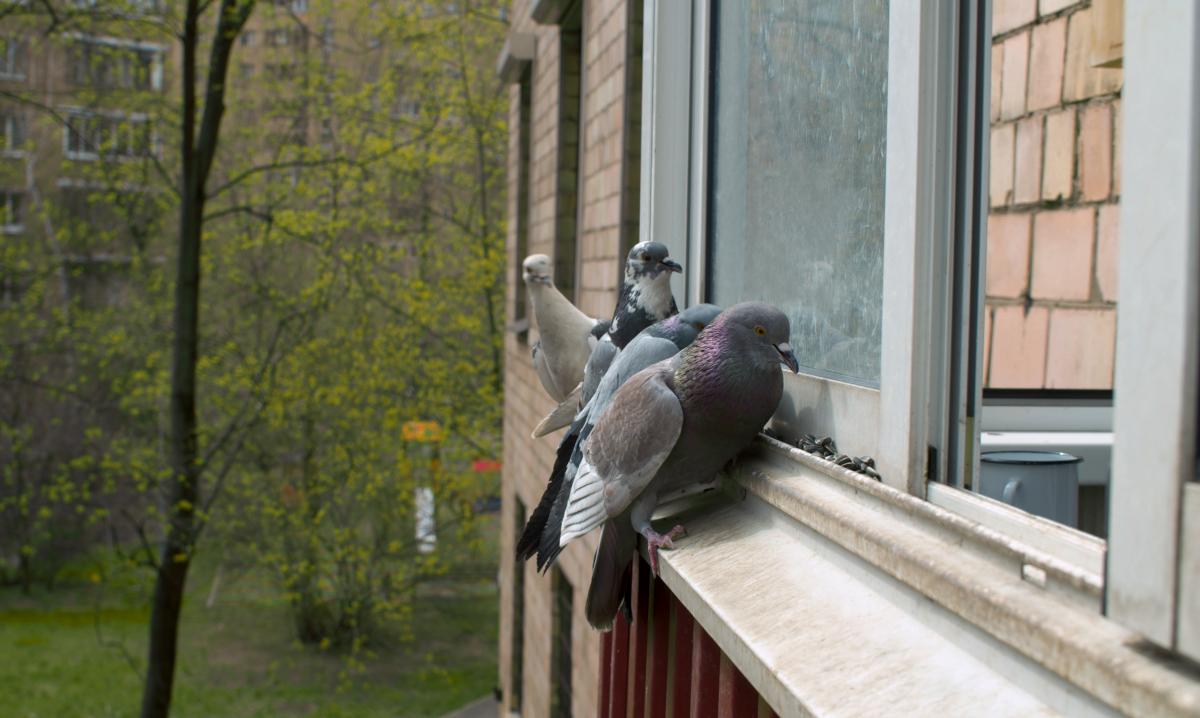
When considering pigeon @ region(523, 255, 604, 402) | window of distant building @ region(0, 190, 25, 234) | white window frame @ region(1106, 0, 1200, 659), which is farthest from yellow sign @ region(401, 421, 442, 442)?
white window frame @ region(1106, 0, 1200, 659)

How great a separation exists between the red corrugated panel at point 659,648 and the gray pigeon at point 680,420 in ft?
0.81

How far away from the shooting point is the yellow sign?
17.4 meters

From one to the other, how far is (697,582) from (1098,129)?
220 cm

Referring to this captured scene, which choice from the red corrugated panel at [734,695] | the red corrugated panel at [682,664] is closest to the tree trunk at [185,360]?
the red corrugated panel at [682,664]

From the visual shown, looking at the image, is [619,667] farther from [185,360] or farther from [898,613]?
[185,360]

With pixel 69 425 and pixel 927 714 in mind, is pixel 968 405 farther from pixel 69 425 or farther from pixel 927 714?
pixel 69 425

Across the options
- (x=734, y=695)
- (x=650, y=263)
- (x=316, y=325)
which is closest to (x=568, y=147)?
(x=650, y=263)

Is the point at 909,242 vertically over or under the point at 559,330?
over

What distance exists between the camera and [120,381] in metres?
17.5

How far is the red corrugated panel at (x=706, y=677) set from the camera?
6.33ft

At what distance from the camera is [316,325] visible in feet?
57.5

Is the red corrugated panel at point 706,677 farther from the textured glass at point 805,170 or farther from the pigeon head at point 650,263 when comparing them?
the pigeon head at point 650,263

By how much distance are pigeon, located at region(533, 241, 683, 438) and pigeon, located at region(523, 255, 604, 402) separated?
0.32 meters

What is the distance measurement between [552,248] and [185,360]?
682cm
